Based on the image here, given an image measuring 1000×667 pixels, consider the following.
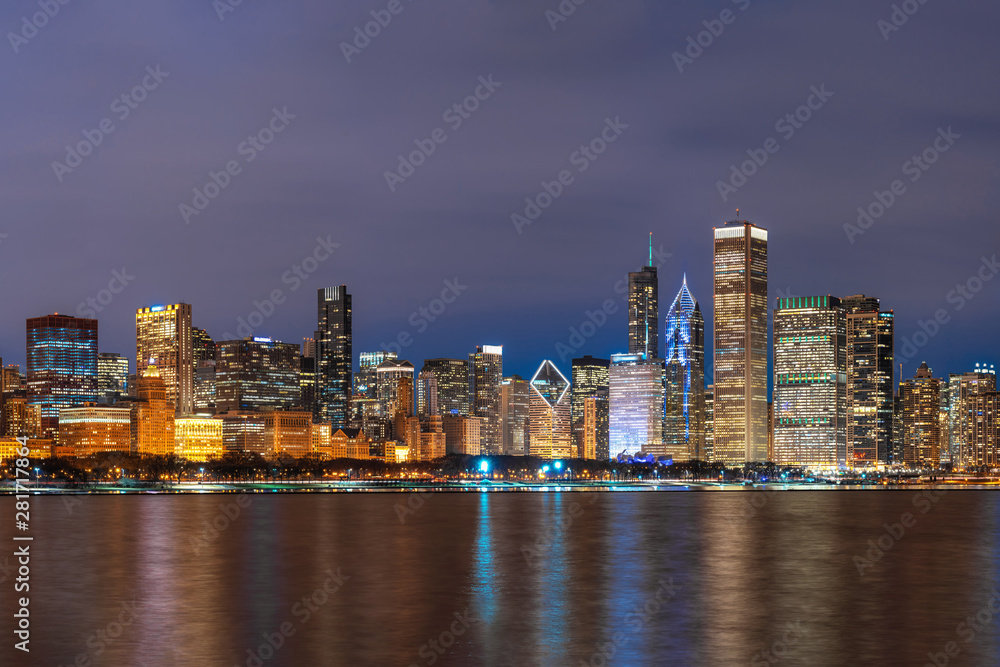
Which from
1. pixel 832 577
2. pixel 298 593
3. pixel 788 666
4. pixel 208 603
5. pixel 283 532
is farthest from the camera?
pixel 283 532

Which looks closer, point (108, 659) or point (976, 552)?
point (108, 659)

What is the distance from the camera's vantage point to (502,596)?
60.0 metres

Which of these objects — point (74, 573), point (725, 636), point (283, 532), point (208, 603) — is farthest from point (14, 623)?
point (283, 532)

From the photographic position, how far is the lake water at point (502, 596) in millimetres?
44250

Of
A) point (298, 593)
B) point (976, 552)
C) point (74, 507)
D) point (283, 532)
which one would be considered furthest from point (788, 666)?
point (74, 507)

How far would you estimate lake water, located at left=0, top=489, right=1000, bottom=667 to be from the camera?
44.2 meters

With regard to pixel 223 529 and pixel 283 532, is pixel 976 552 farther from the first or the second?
pixel 223 529

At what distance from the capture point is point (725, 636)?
1889 inches

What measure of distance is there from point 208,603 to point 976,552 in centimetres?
6168

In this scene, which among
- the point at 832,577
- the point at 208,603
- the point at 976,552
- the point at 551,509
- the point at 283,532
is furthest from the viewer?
the point at 551,509

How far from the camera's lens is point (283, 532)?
357ft

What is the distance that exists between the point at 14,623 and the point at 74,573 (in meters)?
22.6

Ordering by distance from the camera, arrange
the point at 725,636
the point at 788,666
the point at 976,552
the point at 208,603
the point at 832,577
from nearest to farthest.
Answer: the point at 788,666
the point at 725,636
the point at 208,603
the point at 832,577
the point at 976,552

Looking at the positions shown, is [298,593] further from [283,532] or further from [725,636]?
[283,532]
